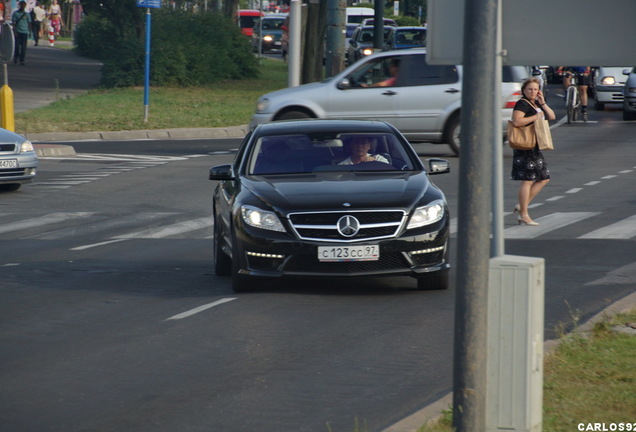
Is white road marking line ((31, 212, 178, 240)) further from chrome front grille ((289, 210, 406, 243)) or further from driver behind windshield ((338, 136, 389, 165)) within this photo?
chrome front grille ((289, 210, 406, 243))

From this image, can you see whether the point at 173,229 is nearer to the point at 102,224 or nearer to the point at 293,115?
the point at 102,224

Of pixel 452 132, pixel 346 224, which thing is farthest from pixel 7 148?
pixel 346 224

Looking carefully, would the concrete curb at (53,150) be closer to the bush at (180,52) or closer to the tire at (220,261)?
the tire at (220,261)

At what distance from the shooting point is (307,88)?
2434 centimetres

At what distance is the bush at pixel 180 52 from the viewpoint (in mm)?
40781

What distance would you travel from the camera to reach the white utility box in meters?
5.57

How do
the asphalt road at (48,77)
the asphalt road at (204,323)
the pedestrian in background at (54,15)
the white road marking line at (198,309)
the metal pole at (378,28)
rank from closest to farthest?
the asphalt road at (204,323)
the white road marking line at (198,309)
the metal pole at (378,28)
the asphalt road at (48,77)
the pedestrian in background at (54,15)

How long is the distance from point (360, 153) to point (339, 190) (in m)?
1.04

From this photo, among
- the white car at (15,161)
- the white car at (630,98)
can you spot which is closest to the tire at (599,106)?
the white car at (630,98)

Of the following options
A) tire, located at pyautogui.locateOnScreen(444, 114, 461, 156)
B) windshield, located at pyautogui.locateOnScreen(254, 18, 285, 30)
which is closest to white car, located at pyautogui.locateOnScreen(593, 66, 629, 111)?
tire, located at pyautogui.locateOnScreen(444, 114, 461, 156)

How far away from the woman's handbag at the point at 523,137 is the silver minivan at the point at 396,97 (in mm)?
7927

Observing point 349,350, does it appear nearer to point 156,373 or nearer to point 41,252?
point 156,373

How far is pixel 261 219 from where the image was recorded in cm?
1038

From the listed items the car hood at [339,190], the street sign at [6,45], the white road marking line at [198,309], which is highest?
the street sign at [6,45]
